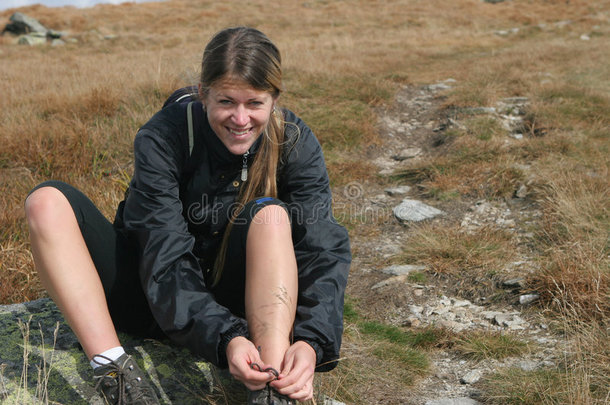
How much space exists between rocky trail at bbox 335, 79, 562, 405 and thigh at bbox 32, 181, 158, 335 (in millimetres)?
1202

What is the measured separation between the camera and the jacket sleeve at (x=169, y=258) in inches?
80.5

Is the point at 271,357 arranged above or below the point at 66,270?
below

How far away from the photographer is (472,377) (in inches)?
104

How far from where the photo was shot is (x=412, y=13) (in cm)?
2670

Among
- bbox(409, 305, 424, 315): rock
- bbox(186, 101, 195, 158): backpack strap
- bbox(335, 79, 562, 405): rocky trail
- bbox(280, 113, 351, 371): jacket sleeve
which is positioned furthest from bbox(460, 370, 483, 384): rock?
bbox(186, 101, 195, 158): backpack strap

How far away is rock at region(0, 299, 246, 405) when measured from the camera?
2195 millimetres

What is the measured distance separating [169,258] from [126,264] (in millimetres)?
288

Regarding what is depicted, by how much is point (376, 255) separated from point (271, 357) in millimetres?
2362

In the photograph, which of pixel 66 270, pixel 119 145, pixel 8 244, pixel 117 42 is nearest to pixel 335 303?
pixel 66 270

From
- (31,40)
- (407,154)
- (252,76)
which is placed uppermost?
(252,76)

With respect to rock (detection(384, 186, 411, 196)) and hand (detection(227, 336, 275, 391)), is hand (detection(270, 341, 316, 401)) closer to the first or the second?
hand (detection(227, 336, 275, 391))

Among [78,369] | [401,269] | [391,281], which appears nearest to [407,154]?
[401,269]

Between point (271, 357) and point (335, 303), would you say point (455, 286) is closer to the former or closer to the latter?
point (335, 303)

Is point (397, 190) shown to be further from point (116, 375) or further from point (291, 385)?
point (116, 375)
